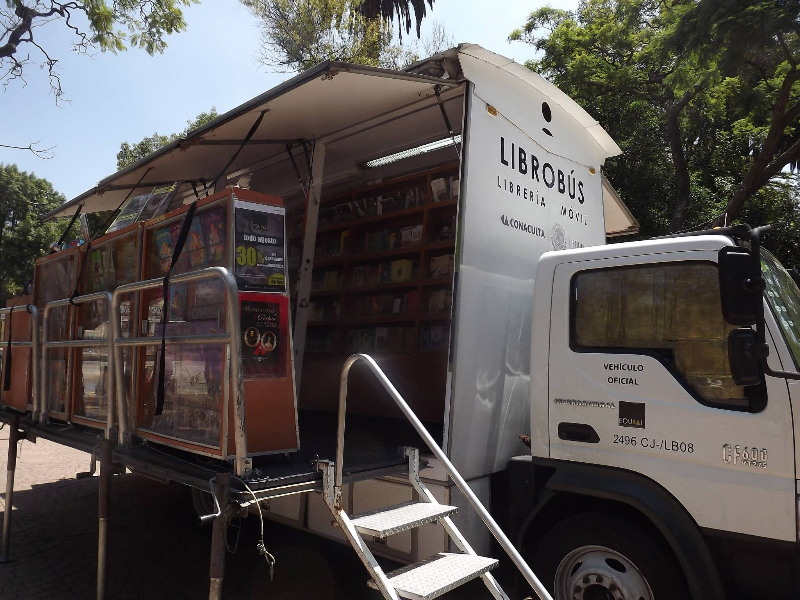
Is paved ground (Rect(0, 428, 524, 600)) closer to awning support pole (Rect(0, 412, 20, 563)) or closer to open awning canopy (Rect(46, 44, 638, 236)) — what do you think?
awning support pole (Rect(0, 412, 20, 563))

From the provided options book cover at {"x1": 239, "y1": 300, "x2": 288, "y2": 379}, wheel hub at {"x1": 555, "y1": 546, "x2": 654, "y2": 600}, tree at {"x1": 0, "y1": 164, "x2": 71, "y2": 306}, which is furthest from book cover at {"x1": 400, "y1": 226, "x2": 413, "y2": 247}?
tree at {"x1": 0, "y1": 164, "x2": 71, "y2": 306}

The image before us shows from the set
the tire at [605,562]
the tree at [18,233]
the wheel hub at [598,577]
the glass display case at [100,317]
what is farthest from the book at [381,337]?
the tree at [18,233]

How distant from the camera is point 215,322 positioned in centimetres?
329

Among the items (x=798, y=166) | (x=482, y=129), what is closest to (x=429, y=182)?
(x=482, y=129)

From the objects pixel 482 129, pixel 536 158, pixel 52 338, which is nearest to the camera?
pixel 482 129

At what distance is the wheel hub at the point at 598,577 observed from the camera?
2.86m

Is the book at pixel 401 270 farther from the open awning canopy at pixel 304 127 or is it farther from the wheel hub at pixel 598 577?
the wheel hub at pixel 598 577

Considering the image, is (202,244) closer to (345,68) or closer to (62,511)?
(345,68)

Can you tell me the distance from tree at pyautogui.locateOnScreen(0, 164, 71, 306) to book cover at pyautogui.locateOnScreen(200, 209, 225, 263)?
24.7 meters

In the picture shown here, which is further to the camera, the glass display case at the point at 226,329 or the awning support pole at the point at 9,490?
the awning support pole at the point at 9,490

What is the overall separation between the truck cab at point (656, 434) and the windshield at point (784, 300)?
0.04ft

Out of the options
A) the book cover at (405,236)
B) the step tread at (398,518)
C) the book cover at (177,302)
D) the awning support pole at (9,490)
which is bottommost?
the awning support pole at (9,490)

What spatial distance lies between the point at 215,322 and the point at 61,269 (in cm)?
274

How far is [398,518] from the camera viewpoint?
2.84m
